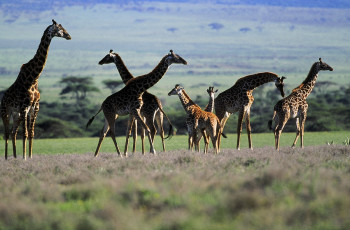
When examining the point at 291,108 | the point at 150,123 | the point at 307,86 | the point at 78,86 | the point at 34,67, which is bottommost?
the point at 150,123

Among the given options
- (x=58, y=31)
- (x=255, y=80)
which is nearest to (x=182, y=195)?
(x=58, y=31)

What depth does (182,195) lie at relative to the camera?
8023mm

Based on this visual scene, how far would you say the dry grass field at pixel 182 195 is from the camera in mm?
6926

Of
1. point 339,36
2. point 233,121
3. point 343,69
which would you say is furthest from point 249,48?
point 233,121

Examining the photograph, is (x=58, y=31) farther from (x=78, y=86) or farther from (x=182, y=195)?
(x=78, y=86)

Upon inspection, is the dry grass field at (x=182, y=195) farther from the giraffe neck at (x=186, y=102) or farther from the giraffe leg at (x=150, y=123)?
the giraffe leg at (x=150, y=123)

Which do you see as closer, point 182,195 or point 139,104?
point 182,195

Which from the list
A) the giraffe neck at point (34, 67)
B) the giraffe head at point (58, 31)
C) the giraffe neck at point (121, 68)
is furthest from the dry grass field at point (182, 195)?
the giraffe neck at point (121, 68)

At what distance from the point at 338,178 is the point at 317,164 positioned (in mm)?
1856

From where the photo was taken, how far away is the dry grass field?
6.93 metres

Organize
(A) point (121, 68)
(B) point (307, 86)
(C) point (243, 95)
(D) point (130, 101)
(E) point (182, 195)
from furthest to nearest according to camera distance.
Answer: (A) point (121, 68), (B) point (307, 86), (C) point (243, 95), (D) point (130, 101), (E) point (182, 195)

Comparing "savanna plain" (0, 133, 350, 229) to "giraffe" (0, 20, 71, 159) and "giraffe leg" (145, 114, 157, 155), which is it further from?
"giraffe leg" (145, 114, 157, 155)

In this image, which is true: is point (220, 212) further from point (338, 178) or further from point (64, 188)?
point (64, 188)

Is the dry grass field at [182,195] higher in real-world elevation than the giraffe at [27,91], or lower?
lower
